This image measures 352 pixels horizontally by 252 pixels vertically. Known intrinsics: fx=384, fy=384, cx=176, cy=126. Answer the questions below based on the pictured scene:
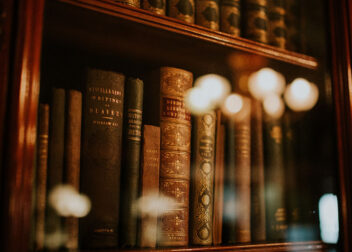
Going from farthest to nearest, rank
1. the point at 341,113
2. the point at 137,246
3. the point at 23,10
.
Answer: the point at 341,113 < the point at 137,246 < the point at 23,10

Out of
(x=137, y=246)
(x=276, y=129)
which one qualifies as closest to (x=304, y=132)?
(x=276, y=129)

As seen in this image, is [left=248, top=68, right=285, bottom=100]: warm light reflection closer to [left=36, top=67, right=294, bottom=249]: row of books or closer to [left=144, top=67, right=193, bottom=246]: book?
[left=36, top=67, right=294, bottom=249]: row of books

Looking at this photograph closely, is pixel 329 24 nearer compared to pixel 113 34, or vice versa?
pixel 113 34

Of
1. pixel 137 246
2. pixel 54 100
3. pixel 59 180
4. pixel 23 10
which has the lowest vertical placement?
pixel 137 246

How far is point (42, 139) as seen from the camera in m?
0.56

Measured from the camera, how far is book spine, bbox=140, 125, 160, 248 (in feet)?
2.14

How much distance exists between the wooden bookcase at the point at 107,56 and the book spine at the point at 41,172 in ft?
0.12

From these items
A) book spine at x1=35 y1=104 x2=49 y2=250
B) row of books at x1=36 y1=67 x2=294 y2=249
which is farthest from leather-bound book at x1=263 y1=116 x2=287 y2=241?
book spine at x1=35 y1=104 x2=49 y2=250

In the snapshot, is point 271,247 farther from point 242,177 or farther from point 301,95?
point 301,95

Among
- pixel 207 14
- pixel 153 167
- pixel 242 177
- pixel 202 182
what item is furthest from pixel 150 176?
pixel 207 14

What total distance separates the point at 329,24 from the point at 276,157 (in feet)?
1.03

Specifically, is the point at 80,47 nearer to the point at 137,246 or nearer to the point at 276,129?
the point at 137,246

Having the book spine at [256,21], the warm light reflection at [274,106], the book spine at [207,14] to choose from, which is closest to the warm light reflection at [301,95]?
the warm light reflection at [274,106]

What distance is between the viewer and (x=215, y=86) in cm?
83
